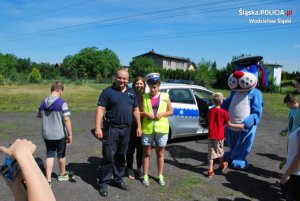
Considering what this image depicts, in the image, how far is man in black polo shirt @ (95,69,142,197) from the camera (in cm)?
490

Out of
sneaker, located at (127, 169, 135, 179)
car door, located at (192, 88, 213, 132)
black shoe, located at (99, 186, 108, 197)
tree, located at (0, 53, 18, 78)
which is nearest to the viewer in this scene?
black shoe, located at (99, 186, 108, 197)

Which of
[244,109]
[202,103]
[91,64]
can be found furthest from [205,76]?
[91,64]

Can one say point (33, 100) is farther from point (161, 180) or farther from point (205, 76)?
point (205, 76)

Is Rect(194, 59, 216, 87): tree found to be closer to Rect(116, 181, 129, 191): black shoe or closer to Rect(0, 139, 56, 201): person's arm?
Rect(116, 181, 129, 191): black shoe

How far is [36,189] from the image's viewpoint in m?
1.35

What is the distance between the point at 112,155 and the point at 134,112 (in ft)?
2.62

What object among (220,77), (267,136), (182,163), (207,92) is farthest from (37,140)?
(220,77)

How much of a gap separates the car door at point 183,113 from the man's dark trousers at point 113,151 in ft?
9.01

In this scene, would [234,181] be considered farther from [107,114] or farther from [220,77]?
[220,77]

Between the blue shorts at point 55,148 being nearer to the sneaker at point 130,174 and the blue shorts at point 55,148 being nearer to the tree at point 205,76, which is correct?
the sneaker at point 130,174

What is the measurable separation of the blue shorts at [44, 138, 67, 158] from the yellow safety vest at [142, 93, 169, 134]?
1360mm

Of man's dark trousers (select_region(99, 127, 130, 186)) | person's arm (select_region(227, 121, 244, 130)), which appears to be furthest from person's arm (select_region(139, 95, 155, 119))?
person's arm (select_region(227, 121, 244, 130))

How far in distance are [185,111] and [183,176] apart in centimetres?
236

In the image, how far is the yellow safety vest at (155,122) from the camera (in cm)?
523
